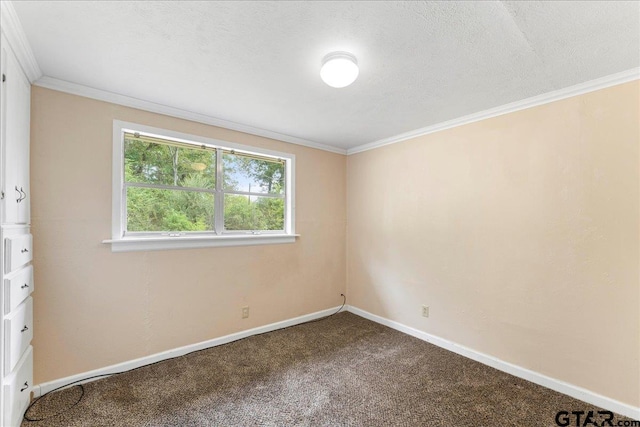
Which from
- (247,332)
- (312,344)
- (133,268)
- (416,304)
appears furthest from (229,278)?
(416,304)

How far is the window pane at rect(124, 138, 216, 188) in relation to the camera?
256 cm

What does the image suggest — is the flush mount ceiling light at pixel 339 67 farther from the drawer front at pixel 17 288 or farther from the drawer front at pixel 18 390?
the drawer front at pixel 18 390

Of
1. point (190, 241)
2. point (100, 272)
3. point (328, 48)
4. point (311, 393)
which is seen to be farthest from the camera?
point (190, 241)

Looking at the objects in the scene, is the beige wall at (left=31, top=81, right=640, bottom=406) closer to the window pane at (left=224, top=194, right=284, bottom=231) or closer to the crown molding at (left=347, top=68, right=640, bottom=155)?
the crown molding at (left=347, top=68, right=640, bottom=155)

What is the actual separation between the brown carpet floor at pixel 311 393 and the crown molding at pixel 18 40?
2.24 meters

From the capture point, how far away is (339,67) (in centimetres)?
175

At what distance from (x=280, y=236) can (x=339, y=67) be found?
2.08 meters

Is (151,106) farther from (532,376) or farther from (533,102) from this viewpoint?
(532,376)

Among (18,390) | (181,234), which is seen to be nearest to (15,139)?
(181,234)

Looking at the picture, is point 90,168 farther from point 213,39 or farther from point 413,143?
point 413,143

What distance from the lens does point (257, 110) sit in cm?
266

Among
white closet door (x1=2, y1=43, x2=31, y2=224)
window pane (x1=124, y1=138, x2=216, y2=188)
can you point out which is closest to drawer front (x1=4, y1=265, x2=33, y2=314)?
white closet door (x1=2, y1=43, x2=31, y2=224)

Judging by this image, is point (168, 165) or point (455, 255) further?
point (455, 255)

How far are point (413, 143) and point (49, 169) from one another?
10.7 ft
